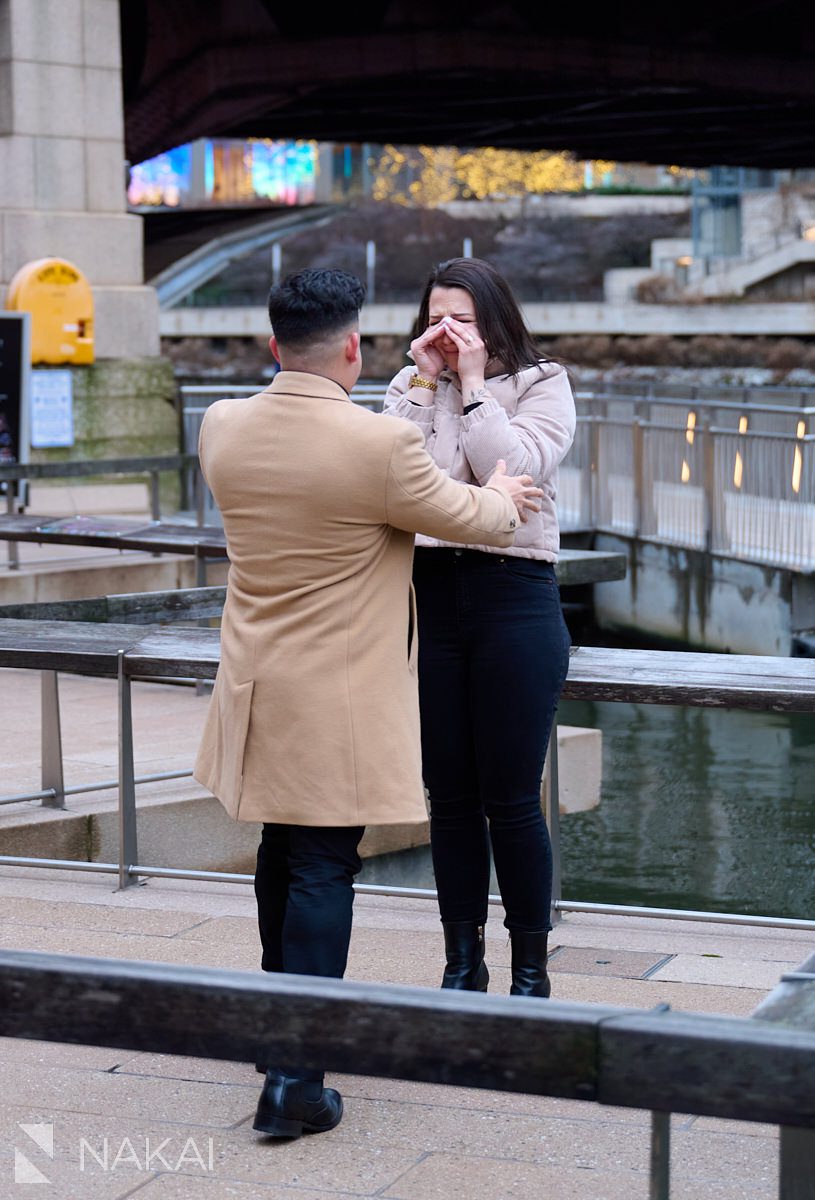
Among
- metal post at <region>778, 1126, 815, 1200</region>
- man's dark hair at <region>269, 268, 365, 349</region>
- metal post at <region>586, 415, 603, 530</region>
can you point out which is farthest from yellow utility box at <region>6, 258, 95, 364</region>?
metal post at <region>778, 1126, 815, 1200</region>

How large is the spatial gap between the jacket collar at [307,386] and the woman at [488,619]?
0.43 meters

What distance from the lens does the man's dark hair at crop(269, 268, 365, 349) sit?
3.30 m

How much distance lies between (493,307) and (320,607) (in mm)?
836

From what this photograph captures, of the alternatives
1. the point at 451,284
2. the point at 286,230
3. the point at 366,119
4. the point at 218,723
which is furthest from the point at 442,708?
the point at 286,230

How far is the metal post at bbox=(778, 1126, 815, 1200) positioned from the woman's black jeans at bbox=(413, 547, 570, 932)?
1610 mm

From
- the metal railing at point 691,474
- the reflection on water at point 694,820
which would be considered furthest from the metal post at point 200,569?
the metal railing at point 691,474

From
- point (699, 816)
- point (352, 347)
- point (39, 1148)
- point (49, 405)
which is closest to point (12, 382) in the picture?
point (49, 405)

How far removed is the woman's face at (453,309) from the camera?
376 cm

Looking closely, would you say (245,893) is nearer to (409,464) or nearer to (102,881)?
(102,881)

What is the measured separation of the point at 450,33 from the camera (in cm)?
2408

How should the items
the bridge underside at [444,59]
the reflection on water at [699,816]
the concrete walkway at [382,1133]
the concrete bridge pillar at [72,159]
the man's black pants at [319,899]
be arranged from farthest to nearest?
the bridge underside at [444,59], the concrete bridge pillar at [72,159], the reflection on water at [699,816], the man's black pants at [319,899], the concrete walkway at [382,1133]

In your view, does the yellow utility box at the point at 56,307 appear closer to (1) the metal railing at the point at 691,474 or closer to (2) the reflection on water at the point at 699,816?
(1) the metal railing at the point at 691,474

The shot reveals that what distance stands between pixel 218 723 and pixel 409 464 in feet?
2.30

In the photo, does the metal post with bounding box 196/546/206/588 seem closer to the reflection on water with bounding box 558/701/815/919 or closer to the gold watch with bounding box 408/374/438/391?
the reflection on water with bounding box 558/701/815/919
